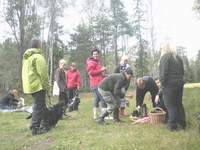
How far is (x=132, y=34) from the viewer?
5775 centimetres

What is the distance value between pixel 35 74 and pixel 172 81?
9.36 ft

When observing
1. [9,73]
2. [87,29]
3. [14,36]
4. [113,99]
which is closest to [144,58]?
[87,29]

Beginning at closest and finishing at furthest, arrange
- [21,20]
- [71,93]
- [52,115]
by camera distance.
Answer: [52,115], [71,93], [21,20]

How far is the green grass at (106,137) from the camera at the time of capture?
7.33m

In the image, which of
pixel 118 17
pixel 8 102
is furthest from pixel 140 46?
pixel 8 102

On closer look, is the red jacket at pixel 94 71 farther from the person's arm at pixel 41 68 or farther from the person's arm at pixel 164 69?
the person's arm at pixel 164 69

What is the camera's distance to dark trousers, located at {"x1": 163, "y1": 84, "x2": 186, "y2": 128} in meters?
8.62

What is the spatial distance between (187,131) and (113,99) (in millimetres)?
2449

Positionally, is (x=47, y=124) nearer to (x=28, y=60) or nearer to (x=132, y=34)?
A: (x=28, y=60)

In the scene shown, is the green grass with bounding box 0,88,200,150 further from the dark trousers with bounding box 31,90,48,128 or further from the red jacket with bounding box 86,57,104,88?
the red jacket with bounding box 86,57,104,88

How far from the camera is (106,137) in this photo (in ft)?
27.2

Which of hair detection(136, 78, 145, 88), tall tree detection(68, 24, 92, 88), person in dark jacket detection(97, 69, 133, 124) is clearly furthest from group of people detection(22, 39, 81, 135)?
tall tree detection(68, 24, 92, 88)

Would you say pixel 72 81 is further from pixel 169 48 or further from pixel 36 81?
pixel 169 48

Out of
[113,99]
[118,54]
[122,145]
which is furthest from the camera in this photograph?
[118,54]
